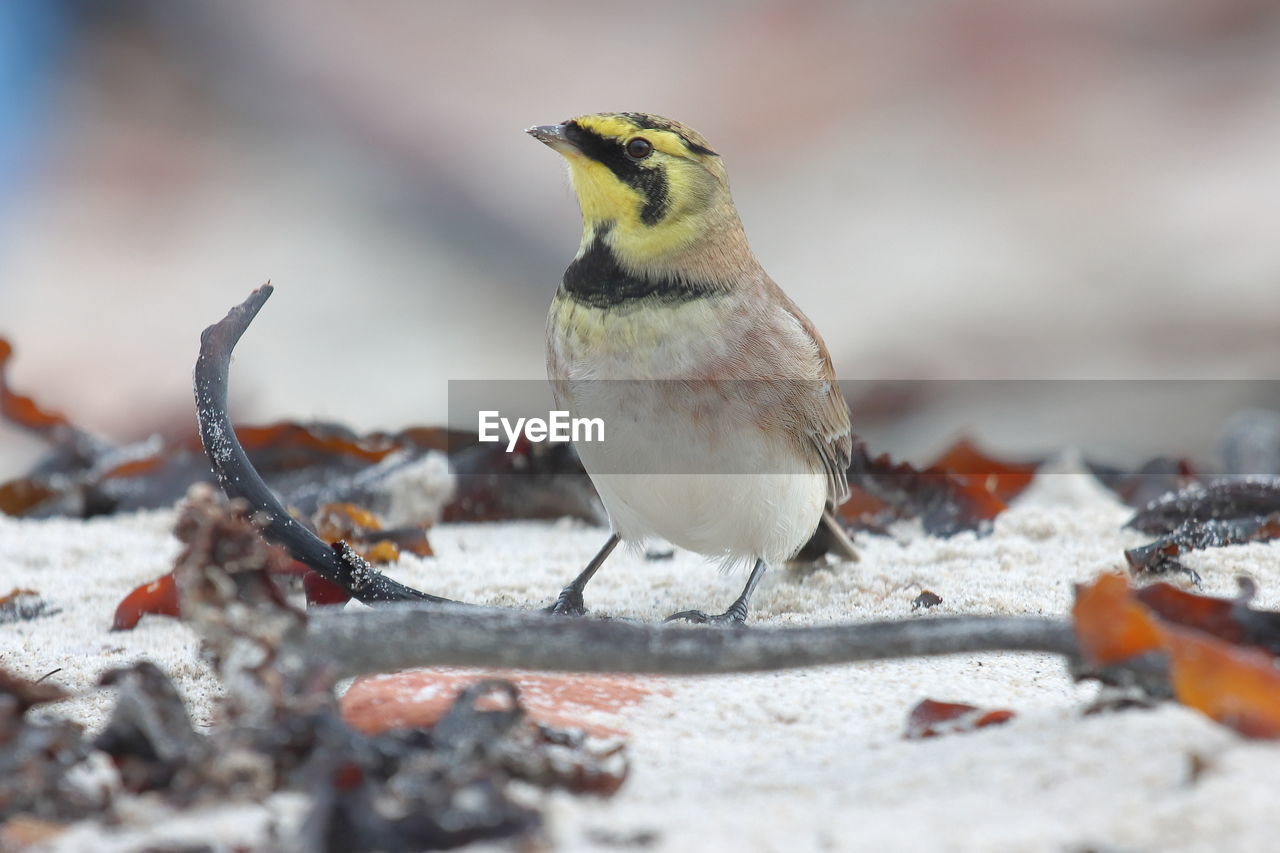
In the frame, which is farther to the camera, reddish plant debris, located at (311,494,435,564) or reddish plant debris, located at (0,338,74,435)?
reddish plant debris, located at (0,338,74,435)

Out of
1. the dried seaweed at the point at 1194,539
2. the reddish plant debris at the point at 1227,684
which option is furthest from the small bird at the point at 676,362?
the reddish plant debris at the point at 1227,684

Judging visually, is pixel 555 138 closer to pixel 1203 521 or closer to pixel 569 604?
pixel 569 604

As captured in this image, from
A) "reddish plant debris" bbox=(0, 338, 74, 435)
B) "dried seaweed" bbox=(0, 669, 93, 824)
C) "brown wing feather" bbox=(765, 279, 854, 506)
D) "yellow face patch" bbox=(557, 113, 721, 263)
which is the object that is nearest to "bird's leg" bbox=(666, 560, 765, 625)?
"brown wing feather" bbox=(765, 279, 854, 506)

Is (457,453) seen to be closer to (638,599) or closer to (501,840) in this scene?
(638,599)

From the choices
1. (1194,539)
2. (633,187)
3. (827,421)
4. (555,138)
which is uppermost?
(555,138)

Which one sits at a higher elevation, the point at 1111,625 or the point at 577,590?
the point at 1111,625

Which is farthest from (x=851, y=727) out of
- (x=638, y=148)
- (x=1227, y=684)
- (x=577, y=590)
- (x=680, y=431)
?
(x=638, y=148)

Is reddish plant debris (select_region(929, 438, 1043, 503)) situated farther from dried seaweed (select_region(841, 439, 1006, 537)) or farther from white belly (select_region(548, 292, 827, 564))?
white belly (select_region(548, 292, 827, 564))
